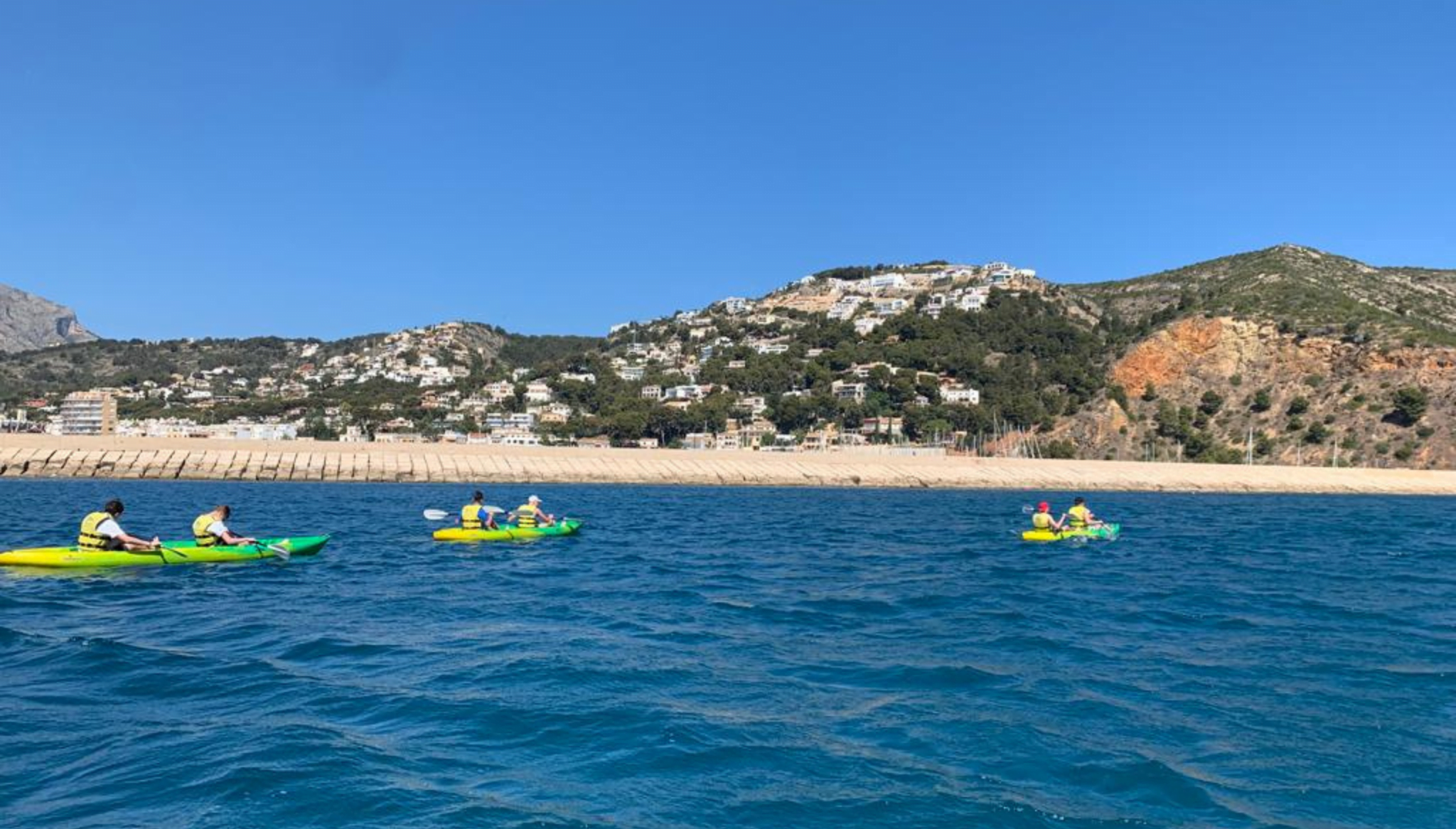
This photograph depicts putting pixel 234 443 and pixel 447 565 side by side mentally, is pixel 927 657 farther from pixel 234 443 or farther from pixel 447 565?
pixel 234 443

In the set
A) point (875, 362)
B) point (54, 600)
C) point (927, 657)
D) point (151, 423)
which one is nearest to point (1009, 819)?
point (927, 657)

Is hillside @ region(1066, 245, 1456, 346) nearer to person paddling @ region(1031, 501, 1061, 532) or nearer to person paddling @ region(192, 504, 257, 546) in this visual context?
person paddling @ region(1031, 501, 1061, 532)

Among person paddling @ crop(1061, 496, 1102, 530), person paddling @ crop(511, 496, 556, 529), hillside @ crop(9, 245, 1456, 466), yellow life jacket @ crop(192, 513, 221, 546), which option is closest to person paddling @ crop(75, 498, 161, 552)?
yellow life jacket @ crop(192, 513, 221, 546)

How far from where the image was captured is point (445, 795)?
340 inches

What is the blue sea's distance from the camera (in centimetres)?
871

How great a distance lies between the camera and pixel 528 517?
32500 millimetres

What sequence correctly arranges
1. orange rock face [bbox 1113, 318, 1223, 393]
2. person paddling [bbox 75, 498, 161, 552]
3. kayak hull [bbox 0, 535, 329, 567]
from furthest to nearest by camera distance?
orange rock face [bbox 1113, 318, 1223, 393] → person paddling [bbox 75, 498, 161, 552] → kayak hull [bbox 0, 535, 329, 567]

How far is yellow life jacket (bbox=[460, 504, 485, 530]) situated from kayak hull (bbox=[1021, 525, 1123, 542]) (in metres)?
17.0

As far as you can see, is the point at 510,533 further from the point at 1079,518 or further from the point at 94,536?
the point at 1079,518

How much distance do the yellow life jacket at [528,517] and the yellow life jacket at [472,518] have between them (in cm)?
169

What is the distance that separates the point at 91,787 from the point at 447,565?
653 inches

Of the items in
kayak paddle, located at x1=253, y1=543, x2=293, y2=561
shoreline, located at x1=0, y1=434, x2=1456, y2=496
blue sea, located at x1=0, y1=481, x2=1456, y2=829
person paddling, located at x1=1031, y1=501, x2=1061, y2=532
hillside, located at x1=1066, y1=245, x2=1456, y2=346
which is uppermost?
hillside, located at x1=1066, y1=245, x2=1456, y2=346

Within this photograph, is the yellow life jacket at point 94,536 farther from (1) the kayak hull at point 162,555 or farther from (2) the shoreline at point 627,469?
(2) the shoreline at point 627,469

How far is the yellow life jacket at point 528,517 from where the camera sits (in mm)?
32312
